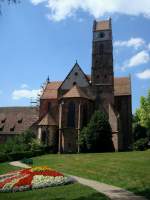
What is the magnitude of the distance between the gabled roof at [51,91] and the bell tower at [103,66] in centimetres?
933

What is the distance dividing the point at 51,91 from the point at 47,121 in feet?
33.5

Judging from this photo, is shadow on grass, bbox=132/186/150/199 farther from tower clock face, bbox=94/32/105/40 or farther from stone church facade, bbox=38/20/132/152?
tower clock face, bbox=94/32/105/40

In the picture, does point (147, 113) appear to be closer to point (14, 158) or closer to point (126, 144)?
point (126, 144)

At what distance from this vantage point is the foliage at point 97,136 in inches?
2096

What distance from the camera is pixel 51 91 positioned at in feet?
224

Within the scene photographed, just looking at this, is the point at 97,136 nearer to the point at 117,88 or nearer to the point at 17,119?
the point at 117,88

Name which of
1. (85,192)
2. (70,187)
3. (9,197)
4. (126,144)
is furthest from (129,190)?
(126,144)

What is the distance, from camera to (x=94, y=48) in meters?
64.2

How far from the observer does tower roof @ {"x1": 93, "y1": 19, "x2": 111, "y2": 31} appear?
65744mm

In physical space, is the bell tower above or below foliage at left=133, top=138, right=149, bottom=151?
above

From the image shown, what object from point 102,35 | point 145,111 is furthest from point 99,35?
point 145,111

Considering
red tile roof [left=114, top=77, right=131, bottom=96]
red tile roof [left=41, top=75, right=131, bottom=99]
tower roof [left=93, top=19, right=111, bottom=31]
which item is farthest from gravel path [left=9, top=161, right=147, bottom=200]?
tower roof [left=93, top=19, right=111, bottom=31]

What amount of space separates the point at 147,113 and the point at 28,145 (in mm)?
22555

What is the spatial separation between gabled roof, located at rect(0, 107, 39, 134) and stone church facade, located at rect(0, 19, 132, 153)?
6.72 m
